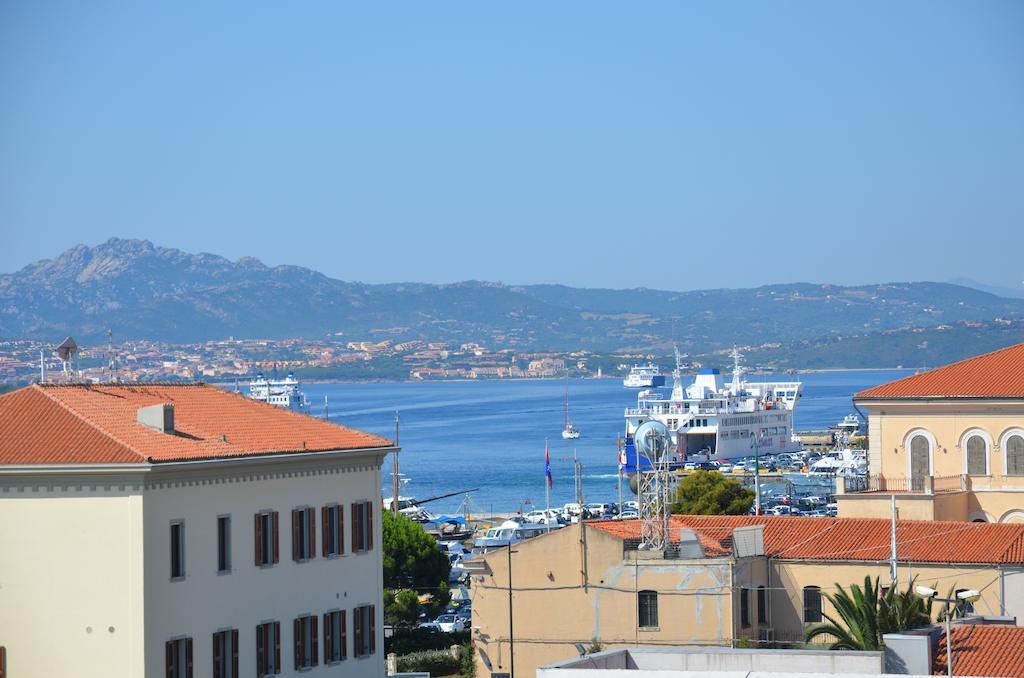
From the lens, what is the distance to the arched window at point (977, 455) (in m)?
43.6

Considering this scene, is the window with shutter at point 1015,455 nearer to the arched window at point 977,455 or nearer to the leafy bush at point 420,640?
the arched window at point 977,455

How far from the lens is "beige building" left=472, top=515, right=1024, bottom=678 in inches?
1347

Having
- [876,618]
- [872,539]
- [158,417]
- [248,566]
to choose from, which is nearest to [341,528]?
[248,566]

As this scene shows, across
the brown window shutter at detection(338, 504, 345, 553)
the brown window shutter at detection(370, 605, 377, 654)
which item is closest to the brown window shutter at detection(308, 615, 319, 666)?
the brown window shutter at detection(338, 504, 345, 553)

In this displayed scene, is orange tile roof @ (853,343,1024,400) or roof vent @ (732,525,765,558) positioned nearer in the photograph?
roof vent @ (732,525,765,558)

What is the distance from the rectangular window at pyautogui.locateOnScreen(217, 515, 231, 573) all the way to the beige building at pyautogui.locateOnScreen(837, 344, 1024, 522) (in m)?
20.7

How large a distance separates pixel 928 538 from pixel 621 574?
6.82 meters

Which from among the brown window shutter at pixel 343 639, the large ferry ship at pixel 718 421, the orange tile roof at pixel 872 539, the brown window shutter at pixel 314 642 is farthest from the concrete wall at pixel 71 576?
the large ferry ship at pixel 718 421

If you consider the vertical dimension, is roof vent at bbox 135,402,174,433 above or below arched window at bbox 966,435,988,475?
above

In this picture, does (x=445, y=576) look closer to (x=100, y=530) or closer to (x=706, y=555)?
(x=706, y=555)

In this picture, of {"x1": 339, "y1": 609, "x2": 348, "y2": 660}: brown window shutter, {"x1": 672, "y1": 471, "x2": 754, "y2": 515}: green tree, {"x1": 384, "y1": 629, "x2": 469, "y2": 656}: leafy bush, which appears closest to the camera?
{"x1": 339, "y1": 609, "x2": 348, "y2": 660}: brown window shutter

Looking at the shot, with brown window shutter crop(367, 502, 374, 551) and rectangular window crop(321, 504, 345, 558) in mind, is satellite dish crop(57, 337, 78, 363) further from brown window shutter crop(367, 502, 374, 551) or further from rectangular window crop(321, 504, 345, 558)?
brown window shutter crop(367, 502, 374, 551)

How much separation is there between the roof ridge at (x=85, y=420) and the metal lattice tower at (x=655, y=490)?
13648mm

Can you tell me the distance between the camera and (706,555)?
3544cm
